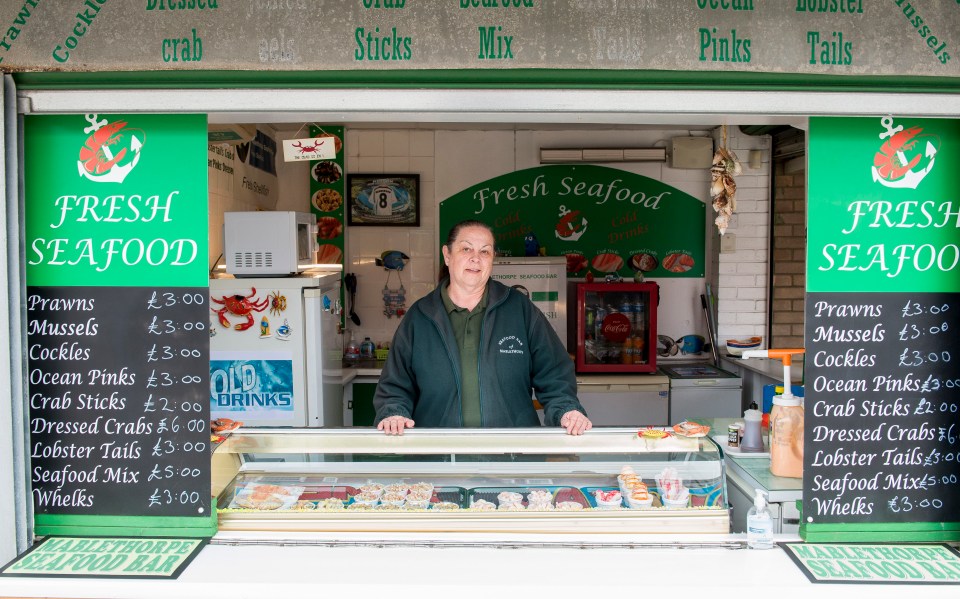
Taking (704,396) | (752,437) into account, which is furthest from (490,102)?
(704,396)

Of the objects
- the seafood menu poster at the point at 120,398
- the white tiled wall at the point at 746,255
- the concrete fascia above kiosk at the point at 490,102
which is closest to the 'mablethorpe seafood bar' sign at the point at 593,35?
the concrete fascia above kiosk at the point at 490,102

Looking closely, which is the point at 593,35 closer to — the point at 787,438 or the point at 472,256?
the point at 472,256

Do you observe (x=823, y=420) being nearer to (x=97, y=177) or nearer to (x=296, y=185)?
(x=97, y=177)

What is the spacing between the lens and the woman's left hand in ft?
9.38

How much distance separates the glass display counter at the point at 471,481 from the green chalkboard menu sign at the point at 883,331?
431mm

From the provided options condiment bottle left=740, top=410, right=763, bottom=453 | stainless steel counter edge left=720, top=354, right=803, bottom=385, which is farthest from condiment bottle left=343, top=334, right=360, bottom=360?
condiment bottle left=740, top=410, right=763, bottom=453

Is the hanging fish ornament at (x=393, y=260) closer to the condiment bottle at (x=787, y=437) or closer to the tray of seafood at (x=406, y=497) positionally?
the tray of seafood at (x=406, y=497)

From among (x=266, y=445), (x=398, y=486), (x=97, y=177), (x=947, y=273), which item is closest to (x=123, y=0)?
(x=97, y=177)

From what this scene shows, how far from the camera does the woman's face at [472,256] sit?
3365 mm

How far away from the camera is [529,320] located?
140 inches

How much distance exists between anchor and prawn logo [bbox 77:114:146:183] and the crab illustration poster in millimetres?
2221

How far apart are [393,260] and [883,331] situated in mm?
5539

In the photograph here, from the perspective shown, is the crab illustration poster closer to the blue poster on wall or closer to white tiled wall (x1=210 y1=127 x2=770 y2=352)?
the blue poster on wall

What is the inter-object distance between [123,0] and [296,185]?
5293 mm
